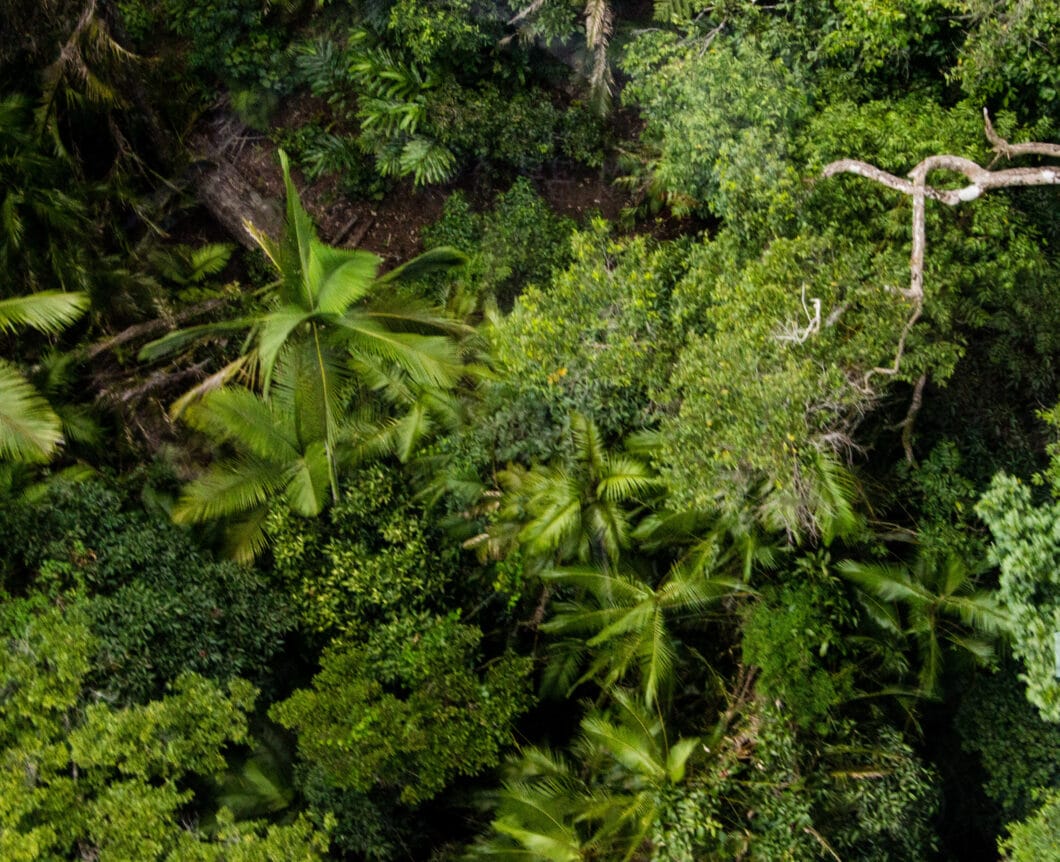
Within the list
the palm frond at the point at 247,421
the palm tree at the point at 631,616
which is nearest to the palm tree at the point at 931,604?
the palm tree at the point at 631,616

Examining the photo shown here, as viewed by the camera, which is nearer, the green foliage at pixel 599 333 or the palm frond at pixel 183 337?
the green foliage at pixel 599 333

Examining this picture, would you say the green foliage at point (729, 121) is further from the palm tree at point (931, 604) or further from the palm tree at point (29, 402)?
the palm tree at point (29, 402)

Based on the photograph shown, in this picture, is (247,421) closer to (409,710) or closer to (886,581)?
(409,710)

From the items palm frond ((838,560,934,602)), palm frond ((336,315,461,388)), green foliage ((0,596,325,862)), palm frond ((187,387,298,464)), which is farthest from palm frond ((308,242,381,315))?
palm frond ((838,560,934,602))

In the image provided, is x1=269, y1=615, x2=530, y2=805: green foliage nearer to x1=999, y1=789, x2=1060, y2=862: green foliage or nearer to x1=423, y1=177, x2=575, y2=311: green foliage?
x1=423, y1=177, x2=575, y2=311: green foliage

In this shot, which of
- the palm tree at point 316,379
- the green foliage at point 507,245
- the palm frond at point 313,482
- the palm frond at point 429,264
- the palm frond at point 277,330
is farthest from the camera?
the green foliage at point 507,245

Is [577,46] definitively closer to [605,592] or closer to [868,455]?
[868,455]

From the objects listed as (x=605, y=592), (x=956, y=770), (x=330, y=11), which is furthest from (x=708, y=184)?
(x=956, y=770)
